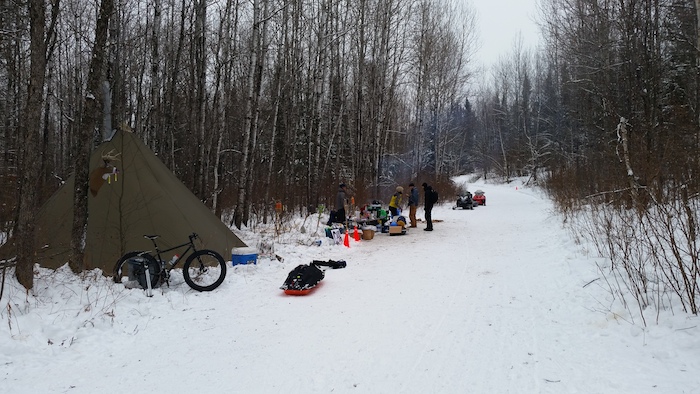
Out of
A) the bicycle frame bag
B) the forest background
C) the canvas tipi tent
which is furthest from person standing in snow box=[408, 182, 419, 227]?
the bicycle frame bag

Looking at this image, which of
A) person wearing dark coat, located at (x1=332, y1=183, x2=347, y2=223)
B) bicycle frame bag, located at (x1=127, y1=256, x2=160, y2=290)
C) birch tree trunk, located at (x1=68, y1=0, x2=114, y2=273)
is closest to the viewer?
bicycle frame bag, located at (x1=127, y1=256, x2=160, y2=290)

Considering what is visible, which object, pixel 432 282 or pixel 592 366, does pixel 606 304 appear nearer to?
pixel 592 366

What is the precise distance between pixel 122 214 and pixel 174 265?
185 cm

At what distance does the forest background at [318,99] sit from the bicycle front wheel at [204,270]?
1677 millimetres

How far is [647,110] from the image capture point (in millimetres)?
13773

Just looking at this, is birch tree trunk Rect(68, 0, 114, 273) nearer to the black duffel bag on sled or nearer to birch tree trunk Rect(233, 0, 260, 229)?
the black duffel bag on sled

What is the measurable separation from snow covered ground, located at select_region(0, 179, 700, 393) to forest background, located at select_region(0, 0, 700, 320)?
67 cm

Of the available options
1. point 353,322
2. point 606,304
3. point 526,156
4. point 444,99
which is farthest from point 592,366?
point 526,156

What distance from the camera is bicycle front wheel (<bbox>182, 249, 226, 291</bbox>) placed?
6332 mm

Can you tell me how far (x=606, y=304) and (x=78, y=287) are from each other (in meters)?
7.02

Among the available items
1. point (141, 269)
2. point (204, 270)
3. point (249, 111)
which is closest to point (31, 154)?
point (141, 269)

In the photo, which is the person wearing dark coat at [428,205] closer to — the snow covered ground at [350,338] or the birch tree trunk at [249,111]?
the birch tree trunk at [249,111]

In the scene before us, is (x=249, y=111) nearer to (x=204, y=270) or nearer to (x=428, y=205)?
(x=204, y=270)

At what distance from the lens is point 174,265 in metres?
6.32
